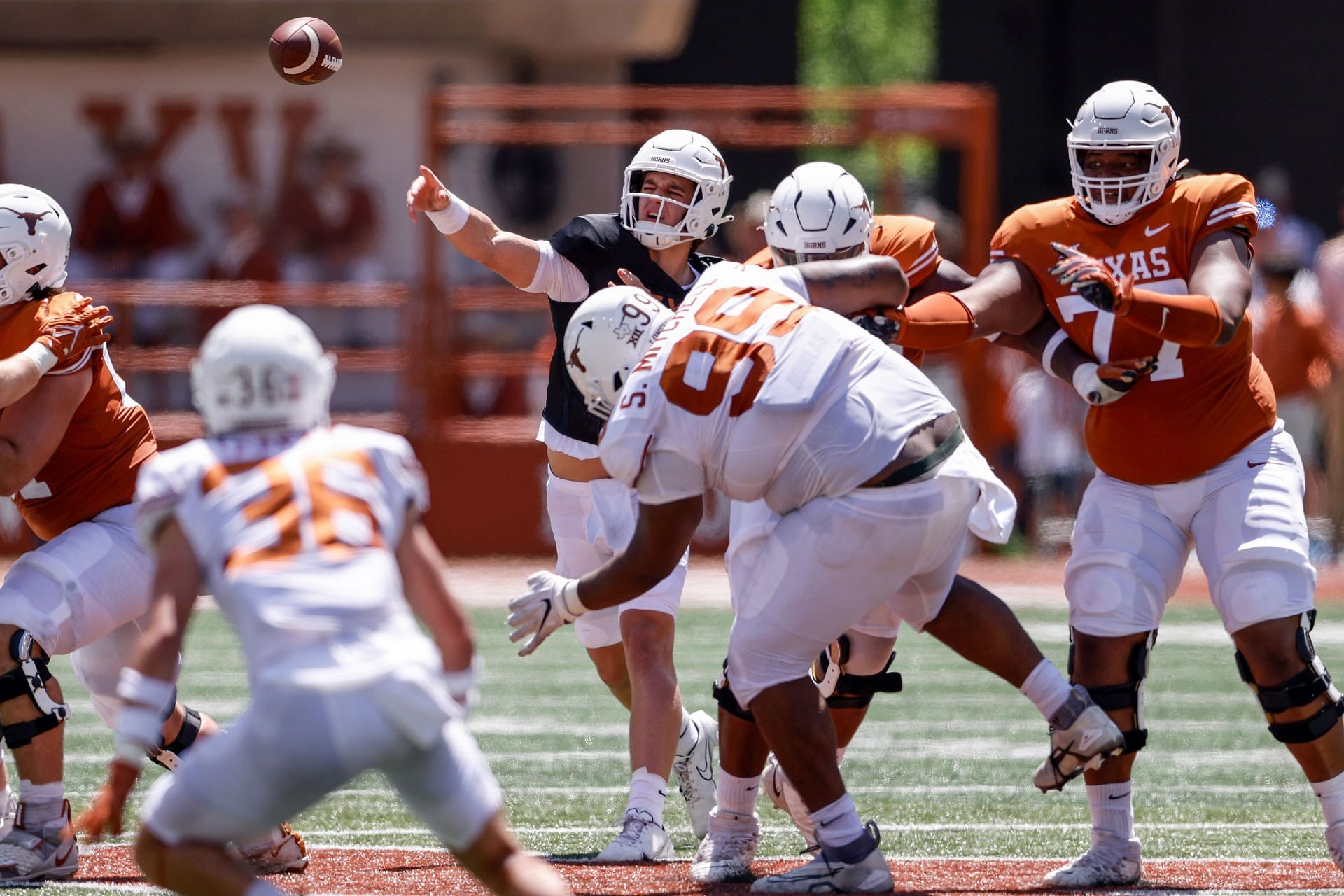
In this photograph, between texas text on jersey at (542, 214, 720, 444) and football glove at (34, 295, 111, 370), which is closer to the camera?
football glove at (34, 295, 111, 370)

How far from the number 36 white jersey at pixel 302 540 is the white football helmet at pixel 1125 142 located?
93.1 inches

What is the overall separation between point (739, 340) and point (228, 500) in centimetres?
134

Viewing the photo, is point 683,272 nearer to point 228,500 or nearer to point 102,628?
point 102,628

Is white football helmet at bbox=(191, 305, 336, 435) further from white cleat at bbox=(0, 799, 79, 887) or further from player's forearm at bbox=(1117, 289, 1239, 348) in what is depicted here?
player's forearm at bbox=(1117, 289, 1239, 348)

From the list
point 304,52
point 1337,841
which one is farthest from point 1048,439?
point 1337,841

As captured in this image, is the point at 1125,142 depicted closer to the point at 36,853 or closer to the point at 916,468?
the point at 916,468

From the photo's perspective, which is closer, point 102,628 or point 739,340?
point 739,340

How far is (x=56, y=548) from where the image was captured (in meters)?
5.27

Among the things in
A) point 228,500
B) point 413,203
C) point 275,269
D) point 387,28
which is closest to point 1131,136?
point 413,203

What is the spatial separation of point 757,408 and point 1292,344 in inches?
419

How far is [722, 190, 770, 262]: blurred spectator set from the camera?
34.7 feet

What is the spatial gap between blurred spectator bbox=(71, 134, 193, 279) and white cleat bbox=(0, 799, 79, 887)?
11.6 m

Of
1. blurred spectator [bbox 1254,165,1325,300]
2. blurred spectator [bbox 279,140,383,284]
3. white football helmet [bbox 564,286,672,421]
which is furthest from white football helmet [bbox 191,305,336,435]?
blurred spectator [bbox 279,140,383,284]

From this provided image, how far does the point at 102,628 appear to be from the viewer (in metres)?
5.25
